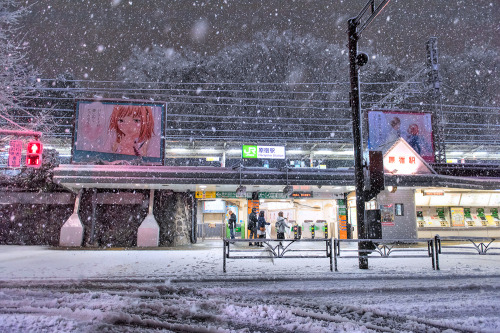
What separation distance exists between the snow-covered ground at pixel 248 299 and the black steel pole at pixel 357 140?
45.7 inches

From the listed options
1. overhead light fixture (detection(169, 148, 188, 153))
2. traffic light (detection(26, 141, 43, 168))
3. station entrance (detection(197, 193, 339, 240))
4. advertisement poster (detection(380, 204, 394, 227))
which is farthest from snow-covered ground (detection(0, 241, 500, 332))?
overhead light fixture (detection(169, 148, 188, 153))

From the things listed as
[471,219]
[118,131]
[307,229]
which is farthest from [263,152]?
[471,219]

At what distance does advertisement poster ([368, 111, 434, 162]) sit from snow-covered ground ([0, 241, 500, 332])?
575 inches

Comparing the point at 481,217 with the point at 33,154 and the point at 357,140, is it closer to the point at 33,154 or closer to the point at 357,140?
the point at 357,140

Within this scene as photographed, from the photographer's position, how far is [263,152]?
25.7m

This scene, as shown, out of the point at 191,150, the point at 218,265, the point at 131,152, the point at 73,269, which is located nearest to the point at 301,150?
the point at 191,150

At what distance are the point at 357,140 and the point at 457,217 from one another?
1381 centimetres

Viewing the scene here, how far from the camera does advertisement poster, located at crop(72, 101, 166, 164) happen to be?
19.5 meters

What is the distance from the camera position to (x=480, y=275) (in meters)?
8.32

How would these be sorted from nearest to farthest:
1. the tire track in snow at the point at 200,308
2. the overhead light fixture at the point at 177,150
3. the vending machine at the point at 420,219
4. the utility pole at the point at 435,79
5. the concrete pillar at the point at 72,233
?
the tire track in snow at the point at 200,308
the concrete pillar at the point at 72,233
the vending machine at the point at 420,219
the utility pole at the point at 435,79
the overhead light fixture at the point at 177,150

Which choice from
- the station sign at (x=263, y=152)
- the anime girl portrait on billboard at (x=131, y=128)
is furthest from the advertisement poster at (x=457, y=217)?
the anime girl portrait on billboard at (x=131, y=128)

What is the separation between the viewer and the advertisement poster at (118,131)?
19.5 meters

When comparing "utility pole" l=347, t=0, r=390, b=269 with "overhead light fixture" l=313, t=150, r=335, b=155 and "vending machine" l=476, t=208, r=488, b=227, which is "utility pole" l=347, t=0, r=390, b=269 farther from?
"overhead light fixture" l=313, t=150, r=335, b=155

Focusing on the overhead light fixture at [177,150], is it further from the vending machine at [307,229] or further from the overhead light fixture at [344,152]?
the overhead light fixture at [344,152]
